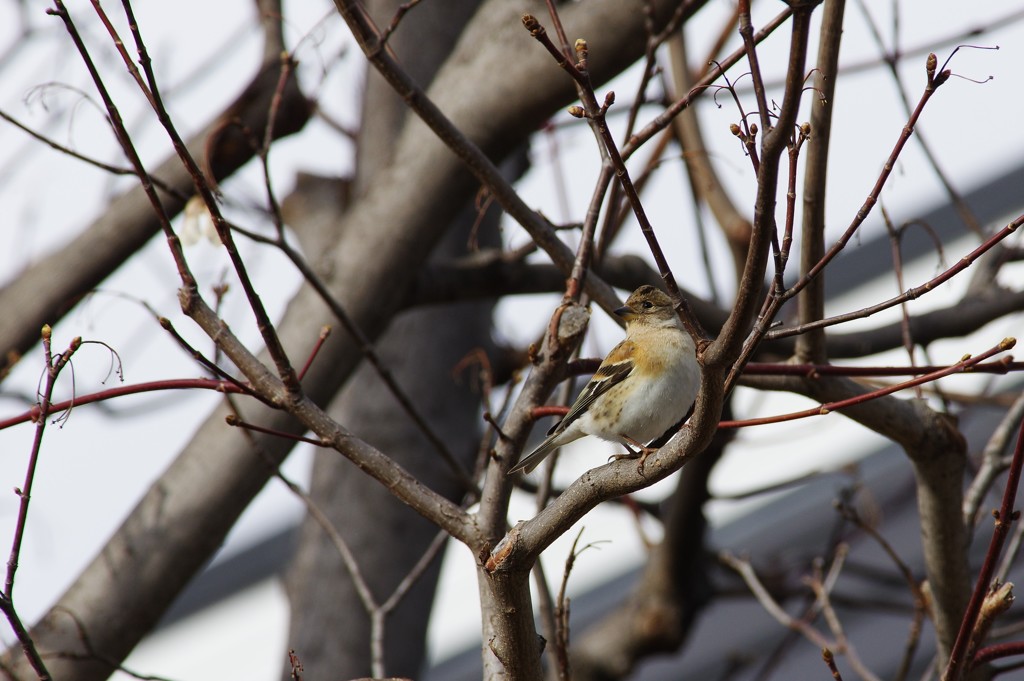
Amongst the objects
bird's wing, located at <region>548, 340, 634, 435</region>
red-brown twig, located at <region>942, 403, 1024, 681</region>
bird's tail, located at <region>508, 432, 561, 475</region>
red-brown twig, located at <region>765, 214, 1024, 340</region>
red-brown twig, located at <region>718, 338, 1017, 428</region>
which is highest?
bird's wing, located at <region>548, 340, 634, 435</region>

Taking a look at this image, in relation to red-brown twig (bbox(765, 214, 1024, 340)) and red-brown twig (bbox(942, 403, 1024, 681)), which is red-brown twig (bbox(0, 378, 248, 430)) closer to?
red-brown twig (bbox(765, 214, 1024, 340))

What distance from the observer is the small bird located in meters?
2.23

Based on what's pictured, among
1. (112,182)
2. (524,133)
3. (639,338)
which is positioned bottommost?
(639,338)

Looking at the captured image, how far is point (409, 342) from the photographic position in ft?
12.4

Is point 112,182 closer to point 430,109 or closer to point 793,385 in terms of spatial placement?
point 430,109

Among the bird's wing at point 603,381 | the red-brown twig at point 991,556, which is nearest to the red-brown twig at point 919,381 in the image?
the red-brown twig at point 991,556

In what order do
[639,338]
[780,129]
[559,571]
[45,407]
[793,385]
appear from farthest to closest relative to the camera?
[559,571], [639,338], [793,385], [45,407], [780,129]

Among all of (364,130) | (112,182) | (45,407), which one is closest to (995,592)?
(45,407)

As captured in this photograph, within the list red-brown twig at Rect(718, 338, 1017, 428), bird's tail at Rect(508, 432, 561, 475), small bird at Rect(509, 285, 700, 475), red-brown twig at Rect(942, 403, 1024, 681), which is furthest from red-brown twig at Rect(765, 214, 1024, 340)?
bird's tail at Rect(508, 432, 561, 475)

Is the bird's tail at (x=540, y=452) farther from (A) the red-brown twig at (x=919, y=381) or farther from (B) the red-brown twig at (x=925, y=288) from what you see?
(B) the red-brown twig at (x=925, y=288)

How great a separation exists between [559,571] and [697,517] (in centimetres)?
280

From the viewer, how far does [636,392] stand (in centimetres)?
227

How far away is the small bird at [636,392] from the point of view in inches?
87.8

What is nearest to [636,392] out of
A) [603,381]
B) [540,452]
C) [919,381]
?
[603,381]
